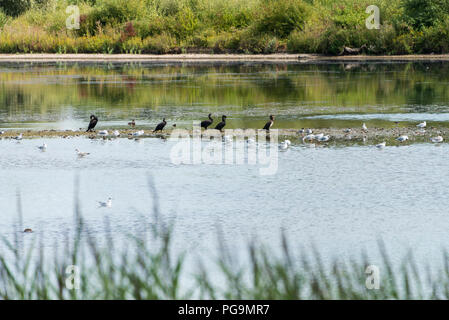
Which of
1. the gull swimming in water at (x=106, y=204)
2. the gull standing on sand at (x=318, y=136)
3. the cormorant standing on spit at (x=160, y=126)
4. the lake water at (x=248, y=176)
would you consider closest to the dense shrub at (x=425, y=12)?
the lake water at (x=248, y=176)

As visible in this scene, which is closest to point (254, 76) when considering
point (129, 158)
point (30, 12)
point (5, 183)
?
point (129, 158)

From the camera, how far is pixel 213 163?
18.2 metres

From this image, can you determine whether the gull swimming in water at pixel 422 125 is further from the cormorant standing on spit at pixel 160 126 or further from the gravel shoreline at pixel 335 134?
the cormorant standing on spit at pixel 160 126

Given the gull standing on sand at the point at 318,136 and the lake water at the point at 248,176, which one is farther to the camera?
the gull standing on sand at the point at 318,136

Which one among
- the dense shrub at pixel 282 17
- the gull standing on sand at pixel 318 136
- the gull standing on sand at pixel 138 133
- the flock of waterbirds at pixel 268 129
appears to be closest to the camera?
the flock of waterbirds at pixel 268 129

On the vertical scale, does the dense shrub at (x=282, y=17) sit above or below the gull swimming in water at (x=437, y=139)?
above

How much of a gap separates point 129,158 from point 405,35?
35.8m

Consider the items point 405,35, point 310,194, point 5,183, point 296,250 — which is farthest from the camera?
point 405,35

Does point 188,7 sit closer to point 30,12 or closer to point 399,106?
point 30,12

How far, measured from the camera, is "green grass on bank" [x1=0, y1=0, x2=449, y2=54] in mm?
52469

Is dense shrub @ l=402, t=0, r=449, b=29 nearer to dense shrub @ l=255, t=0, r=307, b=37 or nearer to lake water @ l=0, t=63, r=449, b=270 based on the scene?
dense shrub @ l=255, t=0, r=307, b=37

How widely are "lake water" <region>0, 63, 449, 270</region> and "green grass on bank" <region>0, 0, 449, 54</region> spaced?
689 inches

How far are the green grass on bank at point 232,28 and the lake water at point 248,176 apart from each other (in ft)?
57.4

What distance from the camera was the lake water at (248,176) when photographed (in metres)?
12.4
